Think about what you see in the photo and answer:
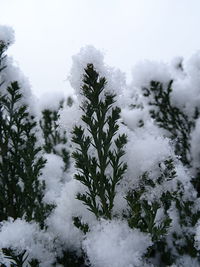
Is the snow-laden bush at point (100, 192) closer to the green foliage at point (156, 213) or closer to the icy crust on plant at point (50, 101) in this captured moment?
the green foliage at point (156, 213)

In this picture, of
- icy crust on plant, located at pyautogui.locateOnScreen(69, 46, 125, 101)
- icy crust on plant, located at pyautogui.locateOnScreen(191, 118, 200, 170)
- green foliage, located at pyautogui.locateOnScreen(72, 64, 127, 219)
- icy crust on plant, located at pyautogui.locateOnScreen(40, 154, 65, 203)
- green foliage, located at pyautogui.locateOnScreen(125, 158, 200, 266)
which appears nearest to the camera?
green foliage, located at pyautogui.locateOnScreen(125, 158, 200, 266)

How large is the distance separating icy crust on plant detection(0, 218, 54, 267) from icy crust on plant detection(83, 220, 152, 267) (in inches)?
21.7

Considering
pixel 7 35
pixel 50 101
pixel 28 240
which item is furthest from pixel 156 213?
pixel 50 101

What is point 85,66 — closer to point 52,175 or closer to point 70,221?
point 70,221

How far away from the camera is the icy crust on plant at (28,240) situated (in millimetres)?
2322

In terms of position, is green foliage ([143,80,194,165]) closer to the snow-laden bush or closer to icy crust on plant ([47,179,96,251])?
the snow-laden bush

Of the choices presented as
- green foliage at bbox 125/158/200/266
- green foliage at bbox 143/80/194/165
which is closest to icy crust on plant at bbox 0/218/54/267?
green foliage at bbox 125/158/200/266

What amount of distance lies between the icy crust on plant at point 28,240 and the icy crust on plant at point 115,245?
0.55m

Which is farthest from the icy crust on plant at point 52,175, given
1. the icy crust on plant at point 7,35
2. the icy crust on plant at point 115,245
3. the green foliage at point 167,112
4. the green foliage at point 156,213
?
the icy crust on plant at point 115,245

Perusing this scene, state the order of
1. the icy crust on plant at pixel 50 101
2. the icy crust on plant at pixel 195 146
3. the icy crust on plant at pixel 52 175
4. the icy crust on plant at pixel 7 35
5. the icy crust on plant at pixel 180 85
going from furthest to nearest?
the icy crust on plant at pixel 50 101 → the icy crust on plant at pixel 52 175 → the icy crust on plant at pixel 180 85 → the icy crust on plant at pixel 195 146 → the icy crust on plant at pixel 7 35

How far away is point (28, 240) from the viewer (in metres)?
2.51

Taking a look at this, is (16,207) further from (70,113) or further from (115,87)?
(115,87)

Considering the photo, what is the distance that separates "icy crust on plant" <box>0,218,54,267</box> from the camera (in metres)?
2.32

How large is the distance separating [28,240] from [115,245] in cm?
85
